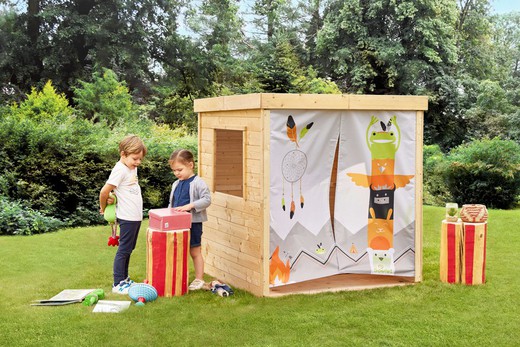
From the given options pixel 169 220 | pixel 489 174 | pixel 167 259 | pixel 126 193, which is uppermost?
pixel 126 193

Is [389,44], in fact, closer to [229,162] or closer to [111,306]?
[229,162]

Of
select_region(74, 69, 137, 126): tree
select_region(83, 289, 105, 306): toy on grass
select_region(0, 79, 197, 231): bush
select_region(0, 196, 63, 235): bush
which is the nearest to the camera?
select_region(83, 289, 105, 306): toy on grass

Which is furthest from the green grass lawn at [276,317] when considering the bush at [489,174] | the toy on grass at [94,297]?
the bush at [489,174]

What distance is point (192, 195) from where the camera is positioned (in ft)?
21.7

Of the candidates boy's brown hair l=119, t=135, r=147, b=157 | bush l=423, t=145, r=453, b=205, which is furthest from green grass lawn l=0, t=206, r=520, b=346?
bush l=423, t=145, r=453, b=205

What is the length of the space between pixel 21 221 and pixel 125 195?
5260mm

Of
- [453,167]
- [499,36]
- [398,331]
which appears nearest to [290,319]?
[398,331]

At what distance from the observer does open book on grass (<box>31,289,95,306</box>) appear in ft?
20.4

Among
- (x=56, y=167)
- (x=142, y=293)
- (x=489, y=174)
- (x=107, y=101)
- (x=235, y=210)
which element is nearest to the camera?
(x=142, y=293)

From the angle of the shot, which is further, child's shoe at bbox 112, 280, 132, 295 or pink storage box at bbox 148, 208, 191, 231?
child's shoe at bbox 112, 280, 132, 295

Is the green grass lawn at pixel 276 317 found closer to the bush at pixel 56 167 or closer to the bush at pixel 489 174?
the bush at pixel 56 167

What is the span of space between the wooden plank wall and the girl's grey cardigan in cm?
39

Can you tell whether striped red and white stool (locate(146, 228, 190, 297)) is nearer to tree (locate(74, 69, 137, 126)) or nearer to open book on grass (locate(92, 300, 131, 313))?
open book on grass (locate(92, 300, 131, 313))

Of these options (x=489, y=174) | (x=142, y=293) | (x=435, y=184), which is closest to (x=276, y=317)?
(x=142, y=293)
